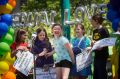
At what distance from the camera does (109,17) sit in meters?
8.30

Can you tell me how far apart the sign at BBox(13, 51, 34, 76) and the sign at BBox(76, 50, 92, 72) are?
1068 mm

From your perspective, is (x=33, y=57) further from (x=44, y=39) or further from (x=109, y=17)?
(x=109, y=17)

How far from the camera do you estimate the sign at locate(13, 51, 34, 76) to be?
9.18 m

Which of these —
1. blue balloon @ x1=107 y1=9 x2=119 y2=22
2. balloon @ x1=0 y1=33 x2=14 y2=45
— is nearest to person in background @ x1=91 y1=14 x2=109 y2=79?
blue balloon @ x1=107 y1=9 x2=119 y2=22

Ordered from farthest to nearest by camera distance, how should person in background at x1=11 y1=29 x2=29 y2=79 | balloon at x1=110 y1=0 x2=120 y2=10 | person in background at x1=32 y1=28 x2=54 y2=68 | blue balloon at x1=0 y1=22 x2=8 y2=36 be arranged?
person in background at x1=32 y1=28 x2=54 y2=68 → person in background at x1=11 y1=29 x2=29 y2=79 → balloon at x1=110 y1=0 x2=120 y2=10 → blue balloon at x1=0 y1=22 x2=8 y2=36

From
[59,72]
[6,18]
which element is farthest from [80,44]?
[6,18]

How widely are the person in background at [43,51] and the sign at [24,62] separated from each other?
0.35 meters

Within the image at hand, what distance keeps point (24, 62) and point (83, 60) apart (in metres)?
1.29

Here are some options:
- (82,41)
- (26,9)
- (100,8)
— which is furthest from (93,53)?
(26,9)

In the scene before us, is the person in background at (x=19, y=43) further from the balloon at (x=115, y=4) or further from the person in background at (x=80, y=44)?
the balloon at (x=115, y=4)

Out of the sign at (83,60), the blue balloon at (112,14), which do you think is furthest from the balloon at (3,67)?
the blue balloon at (112,14)

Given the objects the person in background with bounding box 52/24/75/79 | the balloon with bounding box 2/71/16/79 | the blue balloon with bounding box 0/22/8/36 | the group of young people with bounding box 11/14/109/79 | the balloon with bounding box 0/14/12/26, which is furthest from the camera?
the person in background with bounding box 52/24/75/79

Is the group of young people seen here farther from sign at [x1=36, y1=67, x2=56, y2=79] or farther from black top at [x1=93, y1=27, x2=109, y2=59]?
sign at [x1=36, y1=67, x2=56, y2=79]

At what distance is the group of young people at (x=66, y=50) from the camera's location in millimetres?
8719
